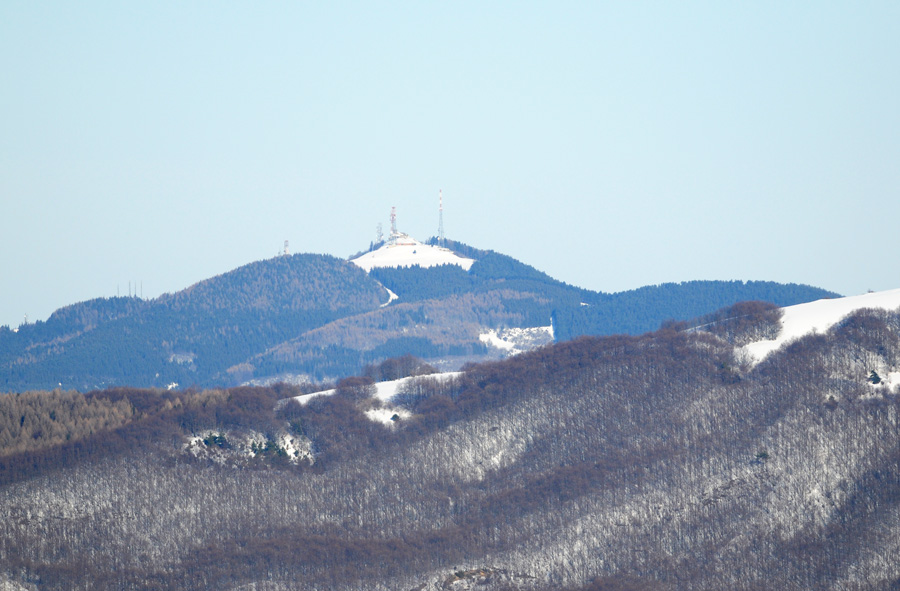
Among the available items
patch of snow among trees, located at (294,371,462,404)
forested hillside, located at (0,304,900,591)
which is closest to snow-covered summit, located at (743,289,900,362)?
forested hillside, located at (0,304,900,591)

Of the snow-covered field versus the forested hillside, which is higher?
the snow-covered field

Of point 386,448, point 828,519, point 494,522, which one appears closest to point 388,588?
point 494,522

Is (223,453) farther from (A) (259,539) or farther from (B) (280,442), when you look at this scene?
(A) (259,539)

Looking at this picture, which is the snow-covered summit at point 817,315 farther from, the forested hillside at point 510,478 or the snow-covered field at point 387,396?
the snow-covered field at point 387,396

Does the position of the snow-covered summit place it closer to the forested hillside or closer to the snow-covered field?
the forested hillside

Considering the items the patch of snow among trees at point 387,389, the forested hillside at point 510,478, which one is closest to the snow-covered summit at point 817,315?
the forested hillside at point 510,478

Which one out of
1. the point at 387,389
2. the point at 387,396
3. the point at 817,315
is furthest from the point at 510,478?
the point at 817,315
